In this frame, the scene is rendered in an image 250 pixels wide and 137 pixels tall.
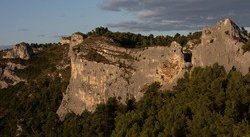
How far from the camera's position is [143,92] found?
96125mm

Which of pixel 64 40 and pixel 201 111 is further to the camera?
pixel 64 40

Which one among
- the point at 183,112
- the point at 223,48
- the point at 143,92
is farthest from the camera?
the point at 143,92

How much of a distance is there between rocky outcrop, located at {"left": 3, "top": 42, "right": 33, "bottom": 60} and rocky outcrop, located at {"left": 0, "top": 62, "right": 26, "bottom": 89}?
674cm

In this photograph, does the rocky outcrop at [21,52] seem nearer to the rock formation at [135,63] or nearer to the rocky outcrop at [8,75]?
the rocky outcrop at [8,75]

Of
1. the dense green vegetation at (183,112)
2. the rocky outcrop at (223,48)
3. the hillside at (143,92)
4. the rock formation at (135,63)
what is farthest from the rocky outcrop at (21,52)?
the rocky outcrop at (223,48)

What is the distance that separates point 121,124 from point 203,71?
43.5 ft

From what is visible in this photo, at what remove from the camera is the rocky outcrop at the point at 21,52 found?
160125mm

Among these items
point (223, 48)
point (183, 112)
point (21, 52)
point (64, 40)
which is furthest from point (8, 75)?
point (183, 112)

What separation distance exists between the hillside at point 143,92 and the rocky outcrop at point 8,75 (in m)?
5.72

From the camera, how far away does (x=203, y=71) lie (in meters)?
82.6

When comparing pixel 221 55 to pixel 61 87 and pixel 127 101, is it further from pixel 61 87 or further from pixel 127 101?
pixel 61 87

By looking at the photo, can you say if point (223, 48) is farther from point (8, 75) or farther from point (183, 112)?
point (8, 75)

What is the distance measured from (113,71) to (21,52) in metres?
62.4

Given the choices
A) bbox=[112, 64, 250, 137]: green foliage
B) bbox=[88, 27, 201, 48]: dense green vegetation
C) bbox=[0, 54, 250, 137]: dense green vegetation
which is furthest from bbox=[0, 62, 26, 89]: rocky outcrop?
bbox=[112, 64, 250, 137]: green foliage
